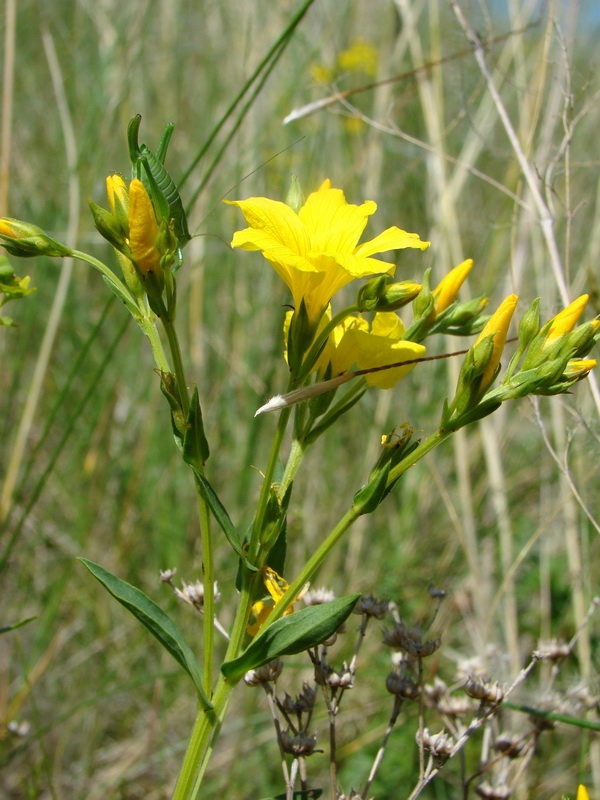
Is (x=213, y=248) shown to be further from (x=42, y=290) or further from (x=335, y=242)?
(x=335, y=242)

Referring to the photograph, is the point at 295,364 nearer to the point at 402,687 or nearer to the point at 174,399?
the point at 174,399

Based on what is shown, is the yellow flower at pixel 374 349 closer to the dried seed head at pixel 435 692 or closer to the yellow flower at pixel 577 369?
the yellow flower at pixel 577 369

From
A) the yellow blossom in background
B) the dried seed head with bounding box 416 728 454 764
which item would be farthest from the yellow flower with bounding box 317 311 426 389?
the yellow blossom in background

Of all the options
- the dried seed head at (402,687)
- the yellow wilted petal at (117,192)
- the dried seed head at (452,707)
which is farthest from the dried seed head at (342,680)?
the yellow wilted petal at (117,192)

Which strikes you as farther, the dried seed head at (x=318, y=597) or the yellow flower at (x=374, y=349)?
the dried seed head at (x=318, y=597)

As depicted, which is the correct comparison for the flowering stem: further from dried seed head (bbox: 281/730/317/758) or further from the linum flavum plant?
dried seed head (bbox: 281/730/317/758)

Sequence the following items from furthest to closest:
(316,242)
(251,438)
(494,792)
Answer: (251,438), (494,792), (316,242)

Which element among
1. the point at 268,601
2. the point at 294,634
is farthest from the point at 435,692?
the point at 294,634
